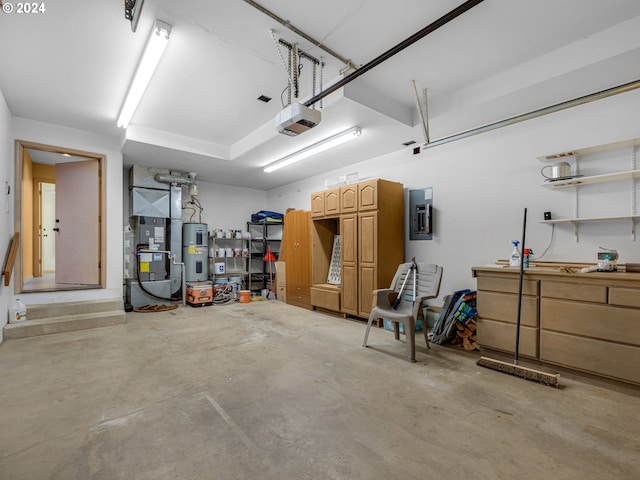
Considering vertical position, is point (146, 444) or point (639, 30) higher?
point (639, 30)

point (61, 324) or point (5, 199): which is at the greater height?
point (5, 199)

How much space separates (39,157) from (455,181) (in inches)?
345

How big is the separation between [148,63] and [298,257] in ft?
13.6

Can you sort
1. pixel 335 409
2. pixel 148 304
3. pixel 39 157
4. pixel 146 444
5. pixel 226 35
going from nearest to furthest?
pixel 146 444 < pixel 335 409 < pixel 226 35 < pixel 148 304 < pixel 39 157

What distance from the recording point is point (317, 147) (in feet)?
16.2

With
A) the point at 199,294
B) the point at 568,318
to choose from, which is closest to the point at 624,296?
the point at 568,318

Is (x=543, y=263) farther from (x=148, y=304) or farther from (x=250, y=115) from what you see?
(x=148, y=304)

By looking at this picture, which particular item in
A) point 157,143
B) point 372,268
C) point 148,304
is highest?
point 157,143

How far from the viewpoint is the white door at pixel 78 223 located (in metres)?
5.33

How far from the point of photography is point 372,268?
461cm

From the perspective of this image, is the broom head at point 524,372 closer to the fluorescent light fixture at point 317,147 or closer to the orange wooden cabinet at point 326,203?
the orange wooden cabinet at point 326,203

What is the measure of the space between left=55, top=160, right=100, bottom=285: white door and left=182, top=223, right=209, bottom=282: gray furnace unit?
163cm

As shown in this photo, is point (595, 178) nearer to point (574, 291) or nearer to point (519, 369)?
point (574, 291)

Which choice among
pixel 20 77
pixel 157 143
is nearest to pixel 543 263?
pixel 157 143
